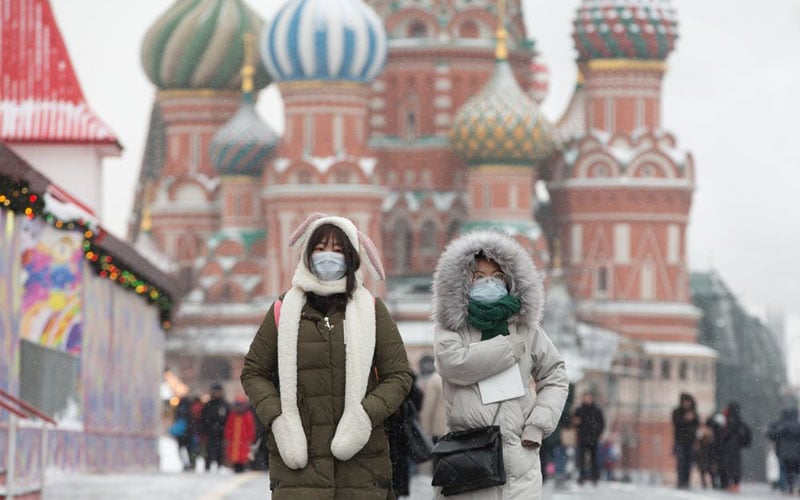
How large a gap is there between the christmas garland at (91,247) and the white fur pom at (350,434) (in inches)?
332

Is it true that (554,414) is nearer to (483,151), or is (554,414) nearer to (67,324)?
(67,324)

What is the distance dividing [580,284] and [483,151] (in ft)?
15.5

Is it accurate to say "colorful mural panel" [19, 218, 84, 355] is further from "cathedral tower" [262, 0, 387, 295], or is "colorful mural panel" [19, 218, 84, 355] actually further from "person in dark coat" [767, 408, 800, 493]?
"cathedral tower" [262, 0, 387, 295]

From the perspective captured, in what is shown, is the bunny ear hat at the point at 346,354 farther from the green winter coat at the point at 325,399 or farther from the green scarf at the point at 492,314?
the green scarf at the point at 492,314

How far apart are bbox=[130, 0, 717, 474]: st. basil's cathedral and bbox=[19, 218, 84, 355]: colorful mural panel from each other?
45967mm

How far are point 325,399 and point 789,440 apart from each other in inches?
701

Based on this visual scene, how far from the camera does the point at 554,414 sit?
10531mm

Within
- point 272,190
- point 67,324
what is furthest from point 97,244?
point 272,190

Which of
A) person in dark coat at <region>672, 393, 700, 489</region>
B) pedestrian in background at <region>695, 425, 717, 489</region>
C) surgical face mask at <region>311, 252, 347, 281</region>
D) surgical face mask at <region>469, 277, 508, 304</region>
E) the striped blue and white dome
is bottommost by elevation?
pedestrian in background at <region>695, 425, 717, 489</region>

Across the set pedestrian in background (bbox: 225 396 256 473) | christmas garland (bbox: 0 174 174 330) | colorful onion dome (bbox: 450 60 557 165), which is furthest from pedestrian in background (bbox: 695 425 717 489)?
colorful onion dome (bbox: 450 60 557 165)

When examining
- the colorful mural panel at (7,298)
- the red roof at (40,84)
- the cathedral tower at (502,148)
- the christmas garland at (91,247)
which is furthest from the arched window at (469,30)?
the colorful mural panel at (7,298)

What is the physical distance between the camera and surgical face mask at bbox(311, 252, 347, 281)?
1026cm

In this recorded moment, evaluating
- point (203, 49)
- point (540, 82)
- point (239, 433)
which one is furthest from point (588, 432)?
point (540, 82)

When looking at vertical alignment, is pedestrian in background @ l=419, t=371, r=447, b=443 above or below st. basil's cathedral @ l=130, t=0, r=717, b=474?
below
